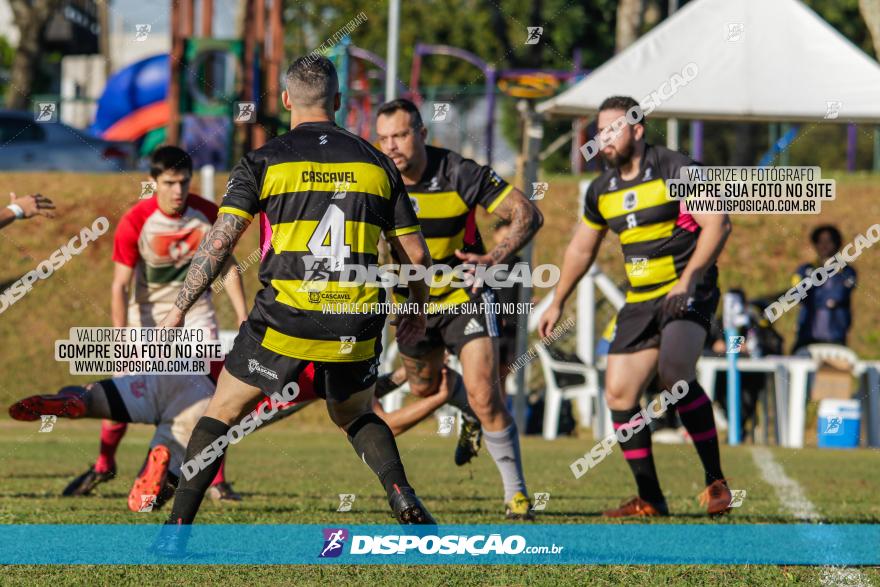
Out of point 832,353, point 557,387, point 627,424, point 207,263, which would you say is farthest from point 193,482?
point 832,353

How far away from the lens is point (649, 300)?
7.69m

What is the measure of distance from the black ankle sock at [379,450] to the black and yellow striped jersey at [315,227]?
31 cm

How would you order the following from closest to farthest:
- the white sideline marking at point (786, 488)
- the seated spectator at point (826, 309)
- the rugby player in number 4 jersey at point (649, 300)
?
the rugby player in number 4 jersey at point (649, 300), the white sideline marking at point (786, 488), the seated spectator at point (826, 309)

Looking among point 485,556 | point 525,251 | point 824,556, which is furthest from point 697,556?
point 525,251

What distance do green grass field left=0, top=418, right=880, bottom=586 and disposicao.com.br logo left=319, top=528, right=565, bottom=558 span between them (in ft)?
0.48

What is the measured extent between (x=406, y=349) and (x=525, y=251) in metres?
6.86

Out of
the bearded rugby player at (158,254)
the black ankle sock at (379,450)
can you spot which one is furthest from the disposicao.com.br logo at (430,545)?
the bearded rugby player at (158,254)

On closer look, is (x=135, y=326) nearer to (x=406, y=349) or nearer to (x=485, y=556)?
(x=406, y=349)

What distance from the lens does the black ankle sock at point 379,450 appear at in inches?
210

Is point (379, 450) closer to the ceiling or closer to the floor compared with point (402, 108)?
closer to the floor

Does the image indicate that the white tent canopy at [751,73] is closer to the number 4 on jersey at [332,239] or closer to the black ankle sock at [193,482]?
the number 4 on jersey at [332,239]

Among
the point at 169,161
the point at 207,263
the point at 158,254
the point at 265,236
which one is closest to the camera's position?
the point at 207,263

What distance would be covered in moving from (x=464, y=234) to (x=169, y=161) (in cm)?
201

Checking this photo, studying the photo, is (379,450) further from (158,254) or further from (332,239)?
(158,254)
